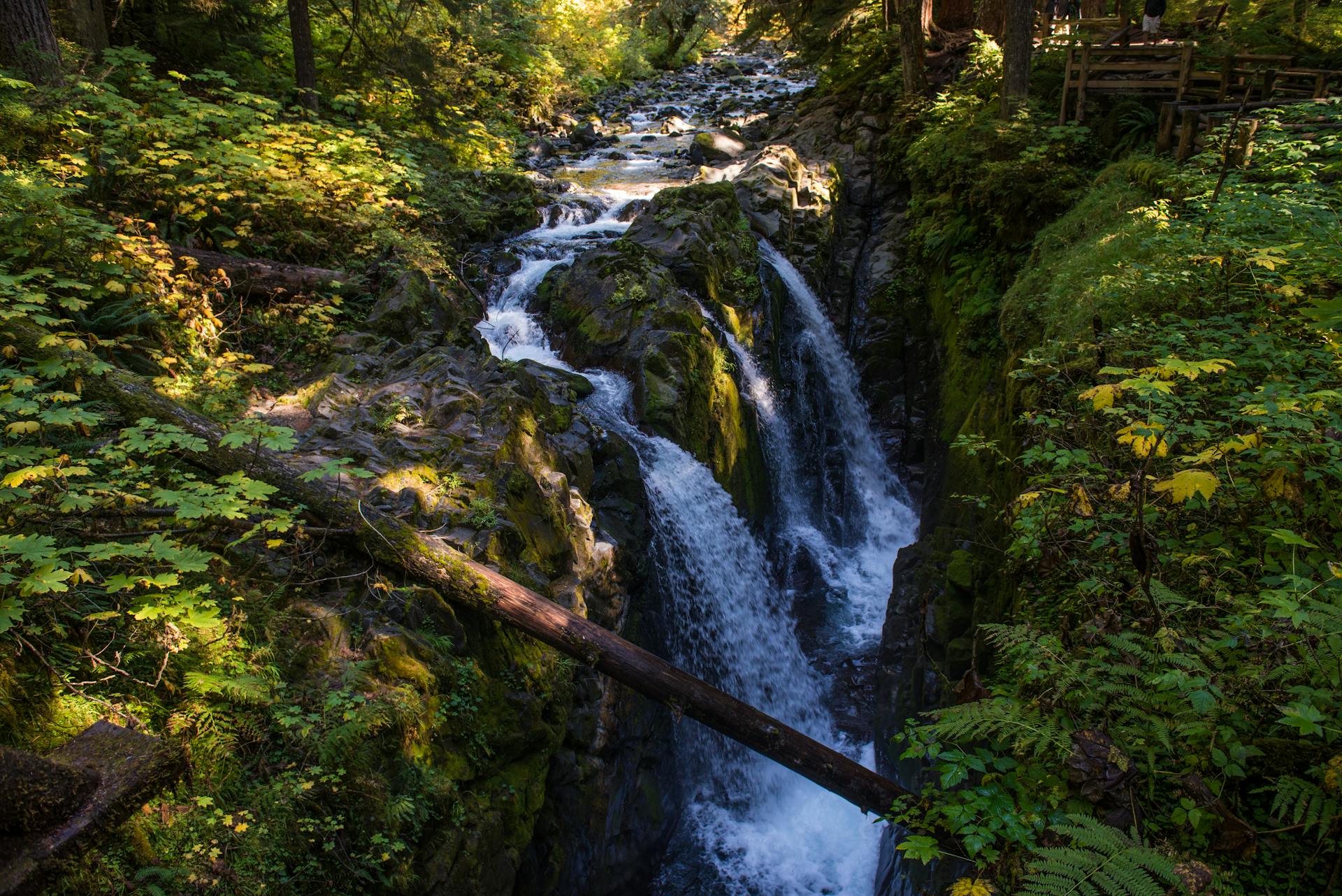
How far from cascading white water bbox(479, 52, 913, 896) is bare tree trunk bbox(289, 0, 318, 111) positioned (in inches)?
161

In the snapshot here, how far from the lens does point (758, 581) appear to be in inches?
394

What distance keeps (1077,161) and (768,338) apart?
228 inches

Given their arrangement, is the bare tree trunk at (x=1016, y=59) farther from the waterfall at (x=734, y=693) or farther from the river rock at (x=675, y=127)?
the river rock at (x=675, y=127)

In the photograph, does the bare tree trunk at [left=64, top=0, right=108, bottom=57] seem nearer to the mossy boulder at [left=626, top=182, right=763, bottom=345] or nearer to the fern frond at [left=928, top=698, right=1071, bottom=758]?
the mossy boulder at [left=626, top=182, right=763, bottom=345]

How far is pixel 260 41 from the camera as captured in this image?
38.8 ft

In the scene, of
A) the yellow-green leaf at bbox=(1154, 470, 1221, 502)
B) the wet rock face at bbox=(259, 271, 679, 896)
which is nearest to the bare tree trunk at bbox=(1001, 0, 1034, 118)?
the wet rock face at bbox=(259, 271, 679, 896)

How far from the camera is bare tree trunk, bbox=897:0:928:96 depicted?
15.0 meters

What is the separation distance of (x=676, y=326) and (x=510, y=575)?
236 inches

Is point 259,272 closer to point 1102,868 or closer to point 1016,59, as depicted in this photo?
point 1102,868

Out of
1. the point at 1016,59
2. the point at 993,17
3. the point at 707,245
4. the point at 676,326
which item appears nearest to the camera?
the point at 676,326

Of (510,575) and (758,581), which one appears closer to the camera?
(510,575)

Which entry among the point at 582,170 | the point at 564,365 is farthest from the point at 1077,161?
the point at 582,170

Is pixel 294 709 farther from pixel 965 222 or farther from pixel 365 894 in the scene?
pixel 965 222

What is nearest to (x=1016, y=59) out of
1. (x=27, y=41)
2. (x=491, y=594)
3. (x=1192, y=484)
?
(x=1192, y=484)
